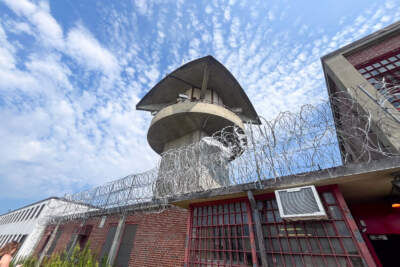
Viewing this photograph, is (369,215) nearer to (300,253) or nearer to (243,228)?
(300,253)

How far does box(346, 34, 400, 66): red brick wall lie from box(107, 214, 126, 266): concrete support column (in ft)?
39.0

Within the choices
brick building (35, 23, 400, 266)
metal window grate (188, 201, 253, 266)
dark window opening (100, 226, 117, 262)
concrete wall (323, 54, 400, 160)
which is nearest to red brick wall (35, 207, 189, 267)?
brick building (35, 23, 400, 266)

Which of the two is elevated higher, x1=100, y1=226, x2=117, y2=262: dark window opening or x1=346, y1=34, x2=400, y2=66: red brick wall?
x1=346, y1=34, x2=400, y2=66: red brick wall

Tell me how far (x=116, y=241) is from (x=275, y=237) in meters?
6.49

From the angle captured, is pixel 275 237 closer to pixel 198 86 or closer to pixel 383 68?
pixel 383 68

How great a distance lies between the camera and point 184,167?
499cm

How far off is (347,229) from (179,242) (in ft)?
14.0

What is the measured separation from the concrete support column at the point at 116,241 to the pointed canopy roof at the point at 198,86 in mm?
9164

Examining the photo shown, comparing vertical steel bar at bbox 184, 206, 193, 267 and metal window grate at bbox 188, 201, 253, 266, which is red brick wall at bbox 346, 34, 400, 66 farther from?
vertical steel bar at bbox 184, 206, 193, 267

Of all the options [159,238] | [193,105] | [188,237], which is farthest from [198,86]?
[188,237]

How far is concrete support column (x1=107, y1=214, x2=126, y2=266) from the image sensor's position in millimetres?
6348

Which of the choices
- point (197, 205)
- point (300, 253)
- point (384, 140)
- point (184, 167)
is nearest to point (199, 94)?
point (184, 167)

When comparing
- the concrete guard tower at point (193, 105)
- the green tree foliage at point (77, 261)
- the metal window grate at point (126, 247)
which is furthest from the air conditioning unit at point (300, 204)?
the metal window grate at point (126, 247)

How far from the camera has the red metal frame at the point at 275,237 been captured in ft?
9.05
